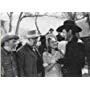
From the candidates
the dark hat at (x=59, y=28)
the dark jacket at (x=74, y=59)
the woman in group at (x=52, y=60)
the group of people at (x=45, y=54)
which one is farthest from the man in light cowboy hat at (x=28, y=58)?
the dark jacket at (x=74, y=59)

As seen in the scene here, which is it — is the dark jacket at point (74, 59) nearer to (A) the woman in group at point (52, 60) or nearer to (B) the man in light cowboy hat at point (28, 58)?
(A) the woman in group at point (52, 60)

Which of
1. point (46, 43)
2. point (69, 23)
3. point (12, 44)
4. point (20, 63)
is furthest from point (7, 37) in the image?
point (69, 23)

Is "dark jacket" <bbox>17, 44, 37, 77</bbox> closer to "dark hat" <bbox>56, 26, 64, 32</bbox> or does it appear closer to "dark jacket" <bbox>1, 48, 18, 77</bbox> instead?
"dark jacket" <bbox>1, 48, 18, 77</bbox>

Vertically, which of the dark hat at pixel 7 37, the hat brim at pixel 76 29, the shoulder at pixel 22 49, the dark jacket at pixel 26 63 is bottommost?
the dark jacket at pixel 26 63

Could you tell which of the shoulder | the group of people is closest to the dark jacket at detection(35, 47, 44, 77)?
the group of people

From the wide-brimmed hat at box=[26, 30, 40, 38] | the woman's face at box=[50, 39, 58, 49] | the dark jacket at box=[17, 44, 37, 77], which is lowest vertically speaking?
the dark jacket at box=[17, 44, 37, 77]

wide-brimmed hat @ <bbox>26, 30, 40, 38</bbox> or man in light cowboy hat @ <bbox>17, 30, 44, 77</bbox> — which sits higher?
wide-brimmed hat @ <bbox>26, 30, 40, 38</bbox>

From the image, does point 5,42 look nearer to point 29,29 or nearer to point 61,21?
point 29,29

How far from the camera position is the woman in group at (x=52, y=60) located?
3.23m

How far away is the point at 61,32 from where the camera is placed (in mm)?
3230

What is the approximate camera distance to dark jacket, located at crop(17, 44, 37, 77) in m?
3.27

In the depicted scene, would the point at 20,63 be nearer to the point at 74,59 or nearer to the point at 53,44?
the point at 53,44

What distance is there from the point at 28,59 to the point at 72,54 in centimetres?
52
